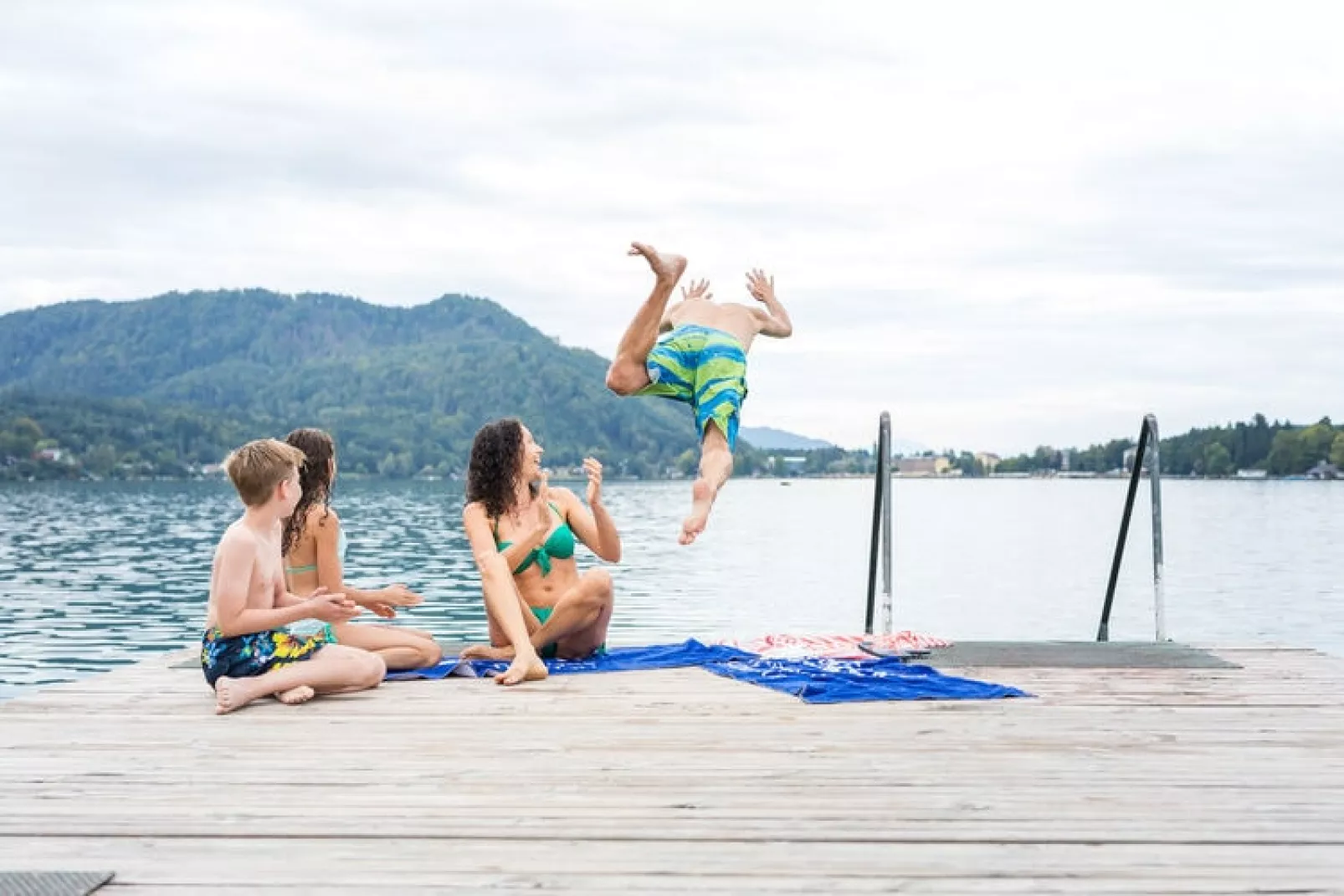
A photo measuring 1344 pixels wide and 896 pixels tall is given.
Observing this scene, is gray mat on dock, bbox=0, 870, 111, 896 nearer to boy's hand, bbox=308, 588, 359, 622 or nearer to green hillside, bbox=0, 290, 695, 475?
boy's hand, bbox=308, 588, 359, 622

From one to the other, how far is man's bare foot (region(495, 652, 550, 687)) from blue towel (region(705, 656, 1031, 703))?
0.92 m

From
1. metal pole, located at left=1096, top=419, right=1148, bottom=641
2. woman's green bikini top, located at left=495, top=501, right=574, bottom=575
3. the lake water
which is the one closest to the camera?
woman's green bikini top, located at left=495, top=501, right=574, bottom=575

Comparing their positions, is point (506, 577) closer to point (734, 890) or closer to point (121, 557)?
point (734, 890)

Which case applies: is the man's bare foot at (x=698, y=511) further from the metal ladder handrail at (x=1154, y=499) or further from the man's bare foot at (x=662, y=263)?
the metal ladder handrail at (x=1154, y=499)

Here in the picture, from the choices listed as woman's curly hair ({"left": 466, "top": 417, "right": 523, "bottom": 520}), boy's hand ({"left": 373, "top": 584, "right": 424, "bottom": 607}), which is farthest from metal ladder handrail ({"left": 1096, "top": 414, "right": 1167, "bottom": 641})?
boy's hand ({"left": 373, "top": 584, "right": 424, "bottom": 607})

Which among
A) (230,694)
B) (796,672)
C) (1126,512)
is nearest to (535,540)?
(796,672)

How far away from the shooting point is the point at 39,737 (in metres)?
5.23

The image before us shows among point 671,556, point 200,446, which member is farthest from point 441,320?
point 671,556

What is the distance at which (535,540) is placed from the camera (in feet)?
23.3

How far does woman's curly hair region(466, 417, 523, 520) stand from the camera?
7.03 metres

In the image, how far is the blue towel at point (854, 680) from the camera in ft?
19.6

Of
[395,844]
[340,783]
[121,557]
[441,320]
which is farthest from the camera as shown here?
[441,320]

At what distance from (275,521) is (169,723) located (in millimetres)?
916

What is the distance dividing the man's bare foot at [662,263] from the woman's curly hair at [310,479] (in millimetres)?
1906
